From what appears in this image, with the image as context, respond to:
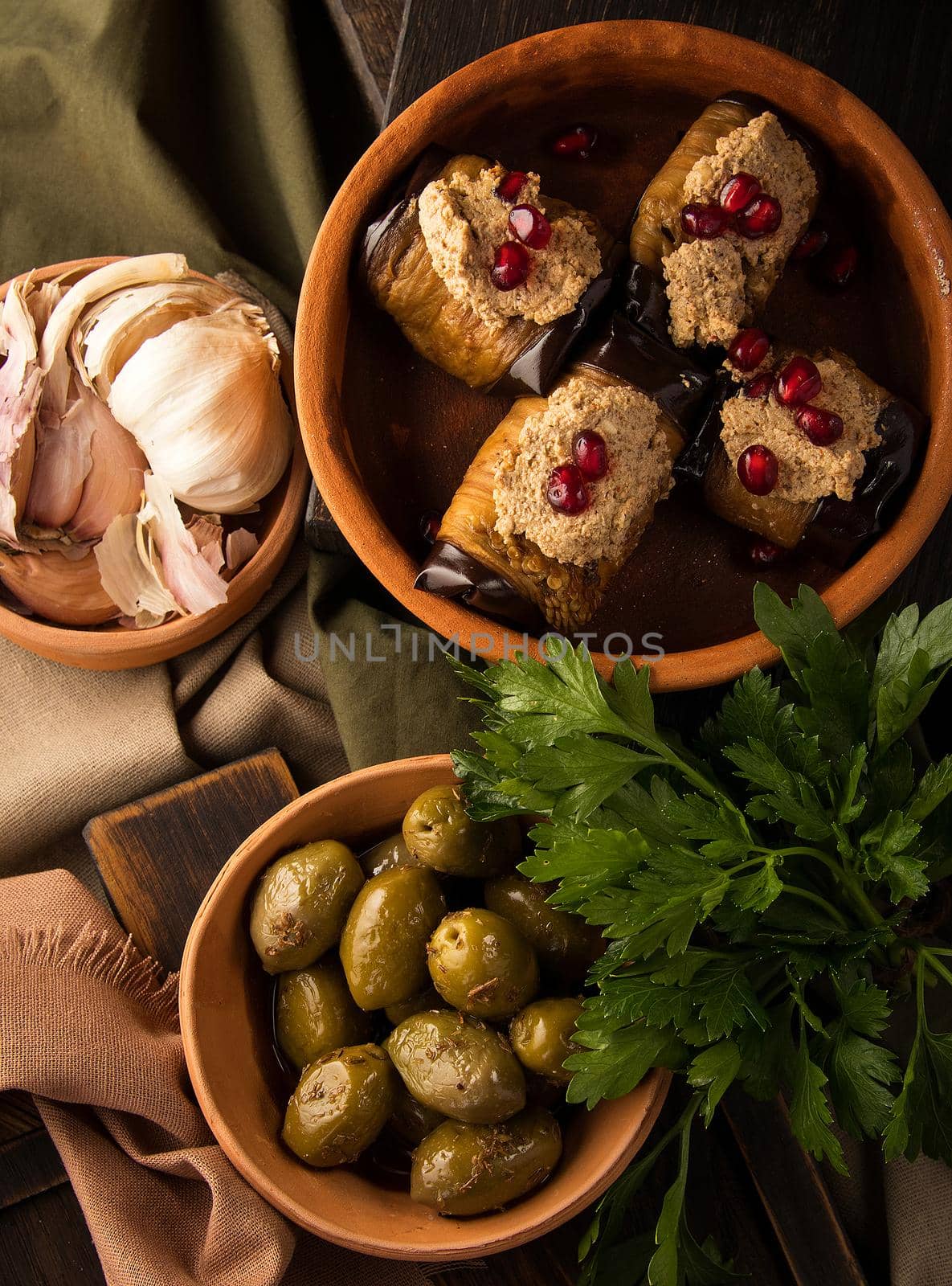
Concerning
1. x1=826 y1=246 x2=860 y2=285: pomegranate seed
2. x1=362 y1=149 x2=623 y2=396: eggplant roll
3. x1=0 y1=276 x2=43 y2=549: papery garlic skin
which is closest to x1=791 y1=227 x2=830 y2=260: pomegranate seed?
x1=826 y1=246 x2=860 y2=285: pomegranate seed

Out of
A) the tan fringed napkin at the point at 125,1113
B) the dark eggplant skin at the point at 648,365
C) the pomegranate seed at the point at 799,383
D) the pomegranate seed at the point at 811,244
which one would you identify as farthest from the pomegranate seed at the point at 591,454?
the tan fringed napkin at the point at 125,1113

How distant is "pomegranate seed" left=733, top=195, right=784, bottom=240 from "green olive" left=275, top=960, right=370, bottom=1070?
168 cm

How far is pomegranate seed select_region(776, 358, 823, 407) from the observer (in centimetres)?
206

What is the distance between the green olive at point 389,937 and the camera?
6.66 feet

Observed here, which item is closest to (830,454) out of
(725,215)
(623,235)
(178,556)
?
(725,215)

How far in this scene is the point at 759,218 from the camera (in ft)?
6.81

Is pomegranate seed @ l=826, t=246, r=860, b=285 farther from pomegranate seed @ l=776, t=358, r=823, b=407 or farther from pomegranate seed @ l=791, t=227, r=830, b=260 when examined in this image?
pomegranate seed @ l=776, t=358, r=823, b=407

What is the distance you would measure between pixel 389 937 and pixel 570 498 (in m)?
0.90

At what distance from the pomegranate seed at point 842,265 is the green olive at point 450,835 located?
1.33 metres

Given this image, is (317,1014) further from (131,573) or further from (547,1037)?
(131,573)

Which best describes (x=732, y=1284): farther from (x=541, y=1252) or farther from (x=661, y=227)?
(x=661, y=227)

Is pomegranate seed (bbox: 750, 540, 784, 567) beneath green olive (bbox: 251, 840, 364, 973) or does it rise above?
above

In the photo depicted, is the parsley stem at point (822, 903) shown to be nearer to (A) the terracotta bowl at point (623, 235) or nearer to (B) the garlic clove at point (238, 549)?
(A) the terracotta bowl at point (623, 235)

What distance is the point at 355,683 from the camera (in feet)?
8.07
